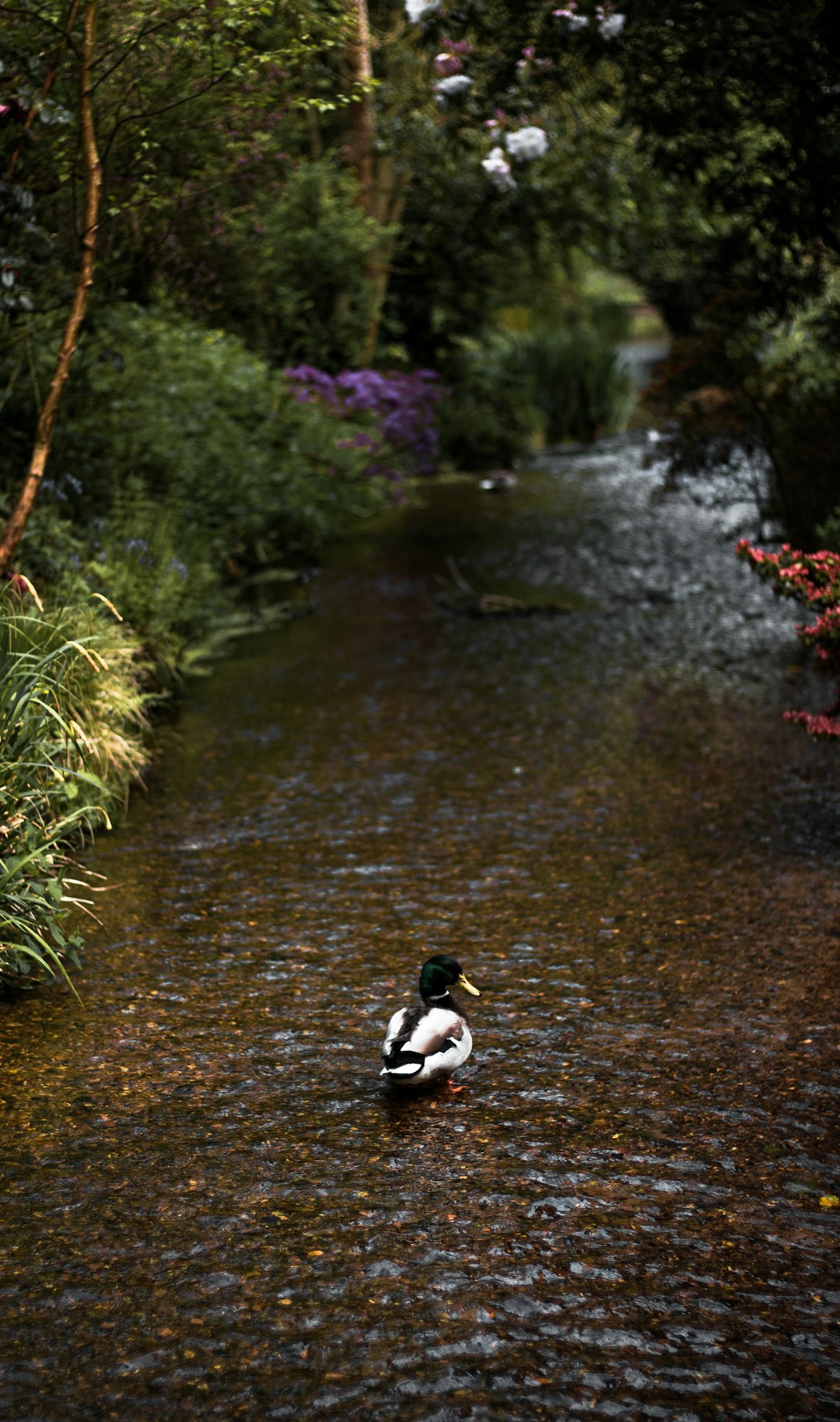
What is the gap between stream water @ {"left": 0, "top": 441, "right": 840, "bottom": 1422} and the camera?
8.87 feet

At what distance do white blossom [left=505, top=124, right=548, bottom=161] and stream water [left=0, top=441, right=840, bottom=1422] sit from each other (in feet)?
12.3

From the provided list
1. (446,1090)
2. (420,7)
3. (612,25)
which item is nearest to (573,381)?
(420,7)

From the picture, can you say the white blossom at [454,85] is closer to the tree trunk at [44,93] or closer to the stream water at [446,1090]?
the tree trunk at [44,93]

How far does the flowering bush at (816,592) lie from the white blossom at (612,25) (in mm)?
3457

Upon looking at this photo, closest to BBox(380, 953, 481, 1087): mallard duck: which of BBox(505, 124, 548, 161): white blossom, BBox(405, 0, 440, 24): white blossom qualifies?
BBox(405, 0, 440, 24): white blossom

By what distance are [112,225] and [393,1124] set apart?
4.90m

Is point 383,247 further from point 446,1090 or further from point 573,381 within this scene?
point 446,1090

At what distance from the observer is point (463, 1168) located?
3.39m

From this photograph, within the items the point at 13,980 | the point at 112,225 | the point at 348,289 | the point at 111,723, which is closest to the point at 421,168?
the point at 348,289

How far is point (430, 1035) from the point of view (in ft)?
12.0

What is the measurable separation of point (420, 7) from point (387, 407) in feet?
20.9

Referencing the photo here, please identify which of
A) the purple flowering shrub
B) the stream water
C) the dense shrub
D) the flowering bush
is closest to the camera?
the stream water

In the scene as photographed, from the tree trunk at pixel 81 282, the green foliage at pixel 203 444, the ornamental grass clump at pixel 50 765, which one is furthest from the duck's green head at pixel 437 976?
the green foliage at pixel 203 444

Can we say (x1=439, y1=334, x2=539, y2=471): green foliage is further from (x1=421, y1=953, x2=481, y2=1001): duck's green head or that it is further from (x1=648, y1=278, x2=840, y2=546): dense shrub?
(x1=421, y1=953, x2=481, y2=1001): duck's green head
